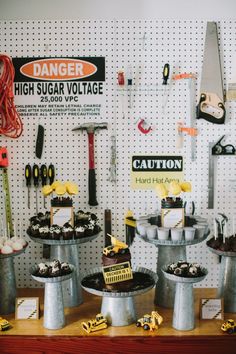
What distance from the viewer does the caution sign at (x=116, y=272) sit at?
7.00 ft

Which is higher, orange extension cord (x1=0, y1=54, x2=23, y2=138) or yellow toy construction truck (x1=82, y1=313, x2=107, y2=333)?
orange extension cord (x1=0, y1=54, x2=23, y2=138)

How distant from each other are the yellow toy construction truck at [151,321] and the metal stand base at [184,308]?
8 centimetres

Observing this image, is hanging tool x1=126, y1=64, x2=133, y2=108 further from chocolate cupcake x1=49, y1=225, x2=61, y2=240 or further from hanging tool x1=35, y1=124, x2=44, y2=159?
chocolate cupcake x1=49, y1=225, x2=61, y2=240

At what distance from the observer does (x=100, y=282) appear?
2.21 m

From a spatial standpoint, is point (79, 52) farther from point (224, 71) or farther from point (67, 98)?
point (224, 71)

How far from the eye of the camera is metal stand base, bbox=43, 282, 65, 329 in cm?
213

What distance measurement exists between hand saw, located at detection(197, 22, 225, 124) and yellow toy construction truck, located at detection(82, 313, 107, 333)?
1130 mm

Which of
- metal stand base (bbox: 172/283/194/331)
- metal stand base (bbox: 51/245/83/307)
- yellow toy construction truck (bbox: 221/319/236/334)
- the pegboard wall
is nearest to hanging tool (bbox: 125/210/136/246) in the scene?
the pegboard wall

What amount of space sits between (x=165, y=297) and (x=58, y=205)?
0.66 meters

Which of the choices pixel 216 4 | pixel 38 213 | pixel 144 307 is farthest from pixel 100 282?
pixel 216 4

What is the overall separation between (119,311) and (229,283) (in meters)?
0.53

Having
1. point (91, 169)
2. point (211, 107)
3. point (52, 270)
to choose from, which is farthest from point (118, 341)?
point (211, 107)

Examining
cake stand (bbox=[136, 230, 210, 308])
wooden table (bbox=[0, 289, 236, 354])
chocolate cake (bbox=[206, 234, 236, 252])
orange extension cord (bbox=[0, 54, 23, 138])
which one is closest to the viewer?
wooden table (bbox=[0, 289, 236, 354])

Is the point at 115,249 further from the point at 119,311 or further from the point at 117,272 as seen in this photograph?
the point at 119,311
